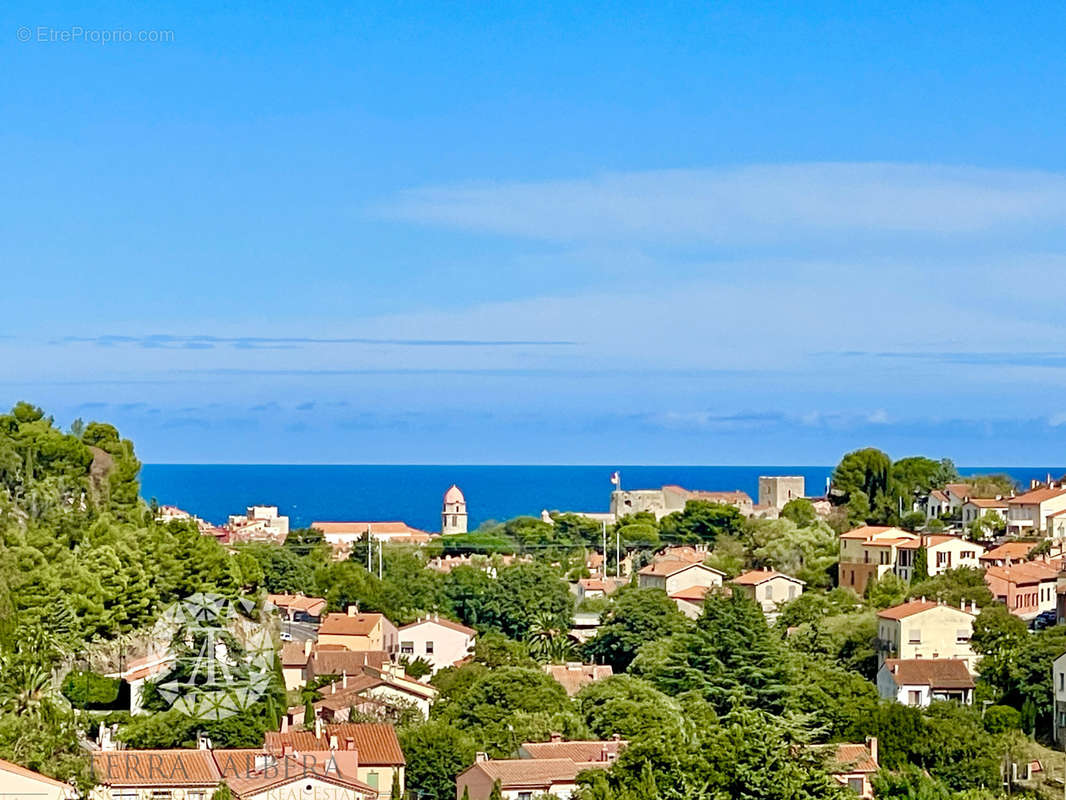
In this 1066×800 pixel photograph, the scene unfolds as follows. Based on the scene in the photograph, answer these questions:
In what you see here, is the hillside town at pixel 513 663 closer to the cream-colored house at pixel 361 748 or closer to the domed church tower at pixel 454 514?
the cream-colored house at pixel 361 748

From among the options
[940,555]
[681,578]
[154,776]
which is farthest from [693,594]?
[154,776]

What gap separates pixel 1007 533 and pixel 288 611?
22050mm

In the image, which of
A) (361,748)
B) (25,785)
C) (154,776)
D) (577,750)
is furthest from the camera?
(577,750)

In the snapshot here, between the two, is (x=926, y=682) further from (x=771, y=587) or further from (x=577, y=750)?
(x=771, y=587)

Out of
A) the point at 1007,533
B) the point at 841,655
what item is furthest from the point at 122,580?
the point at 1007,533

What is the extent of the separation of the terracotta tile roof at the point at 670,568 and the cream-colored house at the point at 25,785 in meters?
34.2

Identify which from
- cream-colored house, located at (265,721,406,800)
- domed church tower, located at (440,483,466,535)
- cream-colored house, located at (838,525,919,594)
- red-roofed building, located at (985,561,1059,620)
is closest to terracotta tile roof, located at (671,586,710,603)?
cream-colored house, located at (838,525,919,594)

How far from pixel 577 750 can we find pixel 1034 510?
30336 millimetres

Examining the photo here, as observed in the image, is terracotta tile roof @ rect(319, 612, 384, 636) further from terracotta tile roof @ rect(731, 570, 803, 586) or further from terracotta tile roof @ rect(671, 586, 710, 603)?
terracotta tile roof @ rect(731, 570, 803, 586)

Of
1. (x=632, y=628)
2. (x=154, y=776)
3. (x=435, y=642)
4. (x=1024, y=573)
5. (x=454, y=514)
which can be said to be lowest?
(x=154, y=776)

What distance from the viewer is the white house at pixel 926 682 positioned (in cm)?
3994

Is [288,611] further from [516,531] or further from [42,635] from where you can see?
[516,531]

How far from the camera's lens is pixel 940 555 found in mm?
52156

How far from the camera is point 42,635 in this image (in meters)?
30.5
